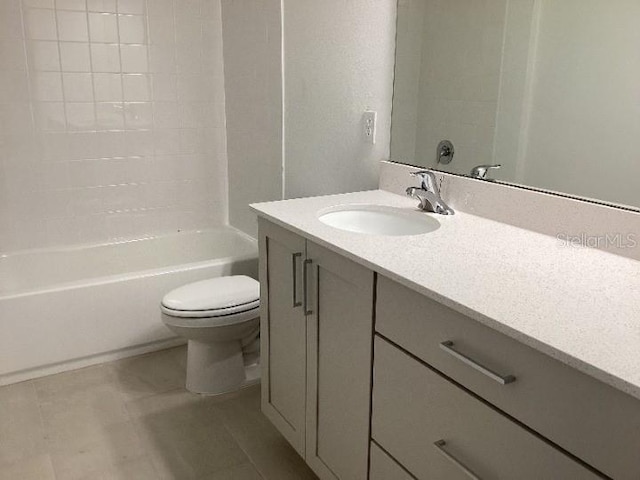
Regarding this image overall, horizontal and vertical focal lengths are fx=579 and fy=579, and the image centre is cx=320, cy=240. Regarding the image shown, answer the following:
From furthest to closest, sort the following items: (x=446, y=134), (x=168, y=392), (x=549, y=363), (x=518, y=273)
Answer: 1. (x=168, y=392)
2. (x=446, y=134)
3. (x=518, y=273)
4. (x=549, y=363)

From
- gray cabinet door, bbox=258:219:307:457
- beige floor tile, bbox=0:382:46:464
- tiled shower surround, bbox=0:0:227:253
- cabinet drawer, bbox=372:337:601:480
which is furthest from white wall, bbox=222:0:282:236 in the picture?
cabinet drawer, bbox=372:337:601:480

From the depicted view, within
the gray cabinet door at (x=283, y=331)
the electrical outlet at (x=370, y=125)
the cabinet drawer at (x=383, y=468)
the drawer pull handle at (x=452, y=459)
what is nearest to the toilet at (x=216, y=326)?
the gray cabinet door at (x=283, y=331)

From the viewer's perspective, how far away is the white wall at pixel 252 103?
2.67 meters

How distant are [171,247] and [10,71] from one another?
1190mm

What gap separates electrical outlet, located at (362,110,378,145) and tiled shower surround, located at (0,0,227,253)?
134cm

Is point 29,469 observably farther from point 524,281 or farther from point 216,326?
point 524,281

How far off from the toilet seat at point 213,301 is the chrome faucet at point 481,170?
988 mm

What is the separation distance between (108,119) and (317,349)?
198 cm

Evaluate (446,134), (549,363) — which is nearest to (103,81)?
(446,134)

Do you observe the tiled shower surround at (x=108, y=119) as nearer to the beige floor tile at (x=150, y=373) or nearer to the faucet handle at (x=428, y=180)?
the beige floor tile at (x=150, y=373)

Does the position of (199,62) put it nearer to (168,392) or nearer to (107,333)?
(107,333)

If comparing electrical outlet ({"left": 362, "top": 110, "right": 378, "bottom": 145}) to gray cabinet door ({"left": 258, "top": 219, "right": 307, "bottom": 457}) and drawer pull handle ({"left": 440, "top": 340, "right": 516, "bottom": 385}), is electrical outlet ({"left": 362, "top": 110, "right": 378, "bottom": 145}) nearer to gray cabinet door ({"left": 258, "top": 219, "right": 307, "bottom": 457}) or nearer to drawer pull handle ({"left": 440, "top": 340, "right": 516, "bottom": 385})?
gray cabinet door ({"left": 258, "top": 219, "right": 307, "bottom": 457})

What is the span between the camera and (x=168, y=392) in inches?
95.1

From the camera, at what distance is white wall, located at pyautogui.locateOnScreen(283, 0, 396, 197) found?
2.19 m
